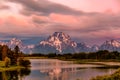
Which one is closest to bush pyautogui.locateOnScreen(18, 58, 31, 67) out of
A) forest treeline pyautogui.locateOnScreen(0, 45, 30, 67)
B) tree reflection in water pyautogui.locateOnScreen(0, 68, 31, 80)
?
forest treeline pyautogui.locateOnScreen(0, 45, 30, 67)

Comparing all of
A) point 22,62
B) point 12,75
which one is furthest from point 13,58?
point 12,75

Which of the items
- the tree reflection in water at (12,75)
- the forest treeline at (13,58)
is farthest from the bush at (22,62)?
the tree reflection in water at (12,75)

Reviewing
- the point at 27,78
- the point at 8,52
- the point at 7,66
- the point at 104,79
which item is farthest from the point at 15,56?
the point at 104,79

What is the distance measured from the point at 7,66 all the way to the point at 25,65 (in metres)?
16.5

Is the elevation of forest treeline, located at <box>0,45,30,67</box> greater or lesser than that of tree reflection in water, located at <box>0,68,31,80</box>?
greater

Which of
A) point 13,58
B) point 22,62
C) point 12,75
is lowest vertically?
point 12,75

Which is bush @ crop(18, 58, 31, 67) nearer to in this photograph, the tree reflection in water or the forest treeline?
the forest treeline

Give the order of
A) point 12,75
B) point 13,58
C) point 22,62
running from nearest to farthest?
point 12,75 < point 22,62 < point 13,58

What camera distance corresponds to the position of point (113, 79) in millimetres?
40375

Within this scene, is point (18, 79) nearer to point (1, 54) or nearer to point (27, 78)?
point (27, 78)

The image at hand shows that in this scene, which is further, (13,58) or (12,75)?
(13,58)

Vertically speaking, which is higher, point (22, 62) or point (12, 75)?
point (22, 62)

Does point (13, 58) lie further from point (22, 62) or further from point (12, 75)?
point (12, 75)

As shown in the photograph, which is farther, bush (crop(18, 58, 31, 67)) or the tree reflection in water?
bush (crop(18, 58, 31, 67))
